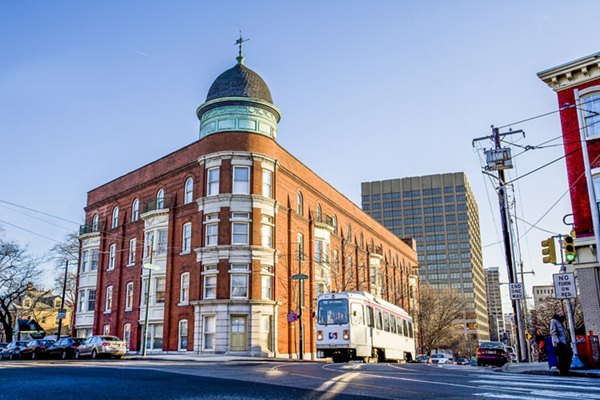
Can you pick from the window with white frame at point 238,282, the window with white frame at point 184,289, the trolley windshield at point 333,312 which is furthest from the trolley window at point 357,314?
the window with white frame at point 184,289

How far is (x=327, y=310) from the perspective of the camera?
2616 cm

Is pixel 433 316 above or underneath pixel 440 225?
underneath

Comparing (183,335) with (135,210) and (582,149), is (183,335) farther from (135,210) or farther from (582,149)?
(582,149)

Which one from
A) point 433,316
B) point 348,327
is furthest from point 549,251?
point 433,316

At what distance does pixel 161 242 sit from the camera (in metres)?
39.2

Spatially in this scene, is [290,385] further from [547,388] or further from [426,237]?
[426,237]

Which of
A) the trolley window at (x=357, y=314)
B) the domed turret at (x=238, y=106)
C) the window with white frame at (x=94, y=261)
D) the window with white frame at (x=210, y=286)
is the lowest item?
the trolley window at (x=357, y=314)

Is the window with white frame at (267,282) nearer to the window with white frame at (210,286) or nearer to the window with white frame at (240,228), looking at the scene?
the window with white frame at (240,228)

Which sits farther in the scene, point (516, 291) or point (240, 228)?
point (240, 228)

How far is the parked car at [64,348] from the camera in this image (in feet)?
113

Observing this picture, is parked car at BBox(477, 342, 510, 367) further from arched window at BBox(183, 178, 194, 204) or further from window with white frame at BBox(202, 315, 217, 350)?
arched window at BBox(183, 178, 194, 204)

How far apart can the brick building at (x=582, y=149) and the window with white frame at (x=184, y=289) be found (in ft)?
78.7

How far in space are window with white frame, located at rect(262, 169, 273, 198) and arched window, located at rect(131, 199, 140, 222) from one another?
38.6 feet

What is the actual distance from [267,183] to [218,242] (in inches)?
210
